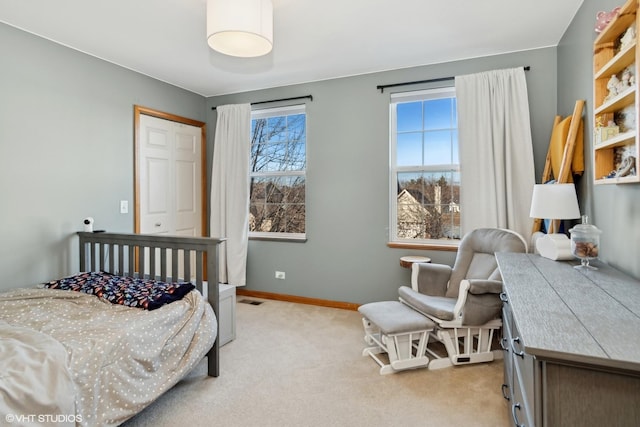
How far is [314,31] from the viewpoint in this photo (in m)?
2.67

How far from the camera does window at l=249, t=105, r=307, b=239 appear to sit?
13.1ft

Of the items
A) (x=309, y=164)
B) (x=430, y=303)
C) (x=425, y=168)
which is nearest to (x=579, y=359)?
(x=430, y=303)

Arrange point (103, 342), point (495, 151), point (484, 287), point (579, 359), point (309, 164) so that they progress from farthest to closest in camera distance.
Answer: point (309, 164), point (495, 151), point (484, 287), point (103, 342), point (579, 359)

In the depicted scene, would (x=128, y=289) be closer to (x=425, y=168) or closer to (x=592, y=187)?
(x=425, y=168)

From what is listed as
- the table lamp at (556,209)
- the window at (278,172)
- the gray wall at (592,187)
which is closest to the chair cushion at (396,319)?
the table lamp at (556,209)

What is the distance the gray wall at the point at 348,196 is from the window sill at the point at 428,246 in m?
0.04

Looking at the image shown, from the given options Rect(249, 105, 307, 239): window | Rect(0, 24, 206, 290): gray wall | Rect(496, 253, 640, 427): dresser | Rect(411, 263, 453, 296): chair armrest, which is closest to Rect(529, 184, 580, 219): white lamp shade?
Rect(496, 253, 640, 427): dresser

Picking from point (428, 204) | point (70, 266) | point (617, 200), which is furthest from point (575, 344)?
point (70, 266)

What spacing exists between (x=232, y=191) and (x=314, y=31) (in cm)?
205

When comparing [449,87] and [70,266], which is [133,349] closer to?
[70,266]

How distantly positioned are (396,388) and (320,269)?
71.2 inches

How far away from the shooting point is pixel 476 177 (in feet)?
10.2

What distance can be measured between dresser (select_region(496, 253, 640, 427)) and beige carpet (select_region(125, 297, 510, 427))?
747 millimetres

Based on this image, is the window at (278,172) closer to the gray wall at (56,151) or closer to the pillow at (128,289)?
the gray wall at (56,151)
